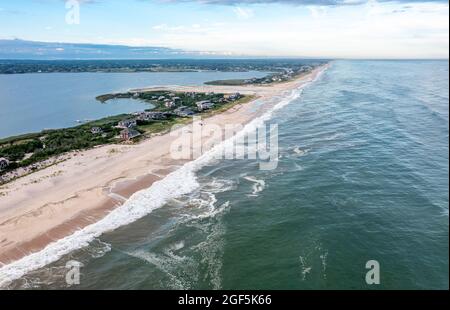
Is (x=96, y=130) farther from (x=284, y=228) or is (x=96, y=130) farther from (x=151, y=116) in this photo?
(x=284, y=228)

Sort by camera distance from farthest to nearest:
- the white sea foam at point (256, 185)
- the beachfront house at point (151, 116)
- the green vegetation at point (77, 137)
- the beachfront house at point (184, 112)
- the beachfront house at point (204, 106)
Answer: the beachfront house at point (204, 106) < the beachfront house at point (184, 112) < the beachfront house at point (151, 116) < the green vegetation at point (77, 137) < the white sea foam at point (256, 185)

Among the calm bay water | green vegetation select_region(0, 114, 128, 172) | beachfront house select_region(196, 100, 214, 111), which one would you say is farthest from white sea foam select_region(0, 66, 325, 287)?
the calm bay water

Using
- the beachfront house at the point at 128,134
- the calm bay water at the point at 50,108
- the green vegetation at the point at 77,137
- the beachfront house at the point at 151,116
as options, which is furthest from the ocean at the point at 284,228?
the calm bay water at the point at 50,108

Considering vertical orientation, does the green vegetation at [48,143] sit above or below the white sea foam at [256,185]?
above

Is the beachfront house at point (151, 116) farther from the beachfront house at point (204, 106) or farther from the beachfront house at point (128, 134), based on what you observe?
the beachfront house at point (128, 134)

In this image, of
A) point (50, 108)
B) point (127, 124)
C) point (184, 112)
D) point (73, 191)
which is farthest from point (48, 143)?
point (50, 108)

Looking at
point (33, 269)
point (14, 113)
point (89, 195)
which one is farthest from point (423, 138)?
point (14, 113)

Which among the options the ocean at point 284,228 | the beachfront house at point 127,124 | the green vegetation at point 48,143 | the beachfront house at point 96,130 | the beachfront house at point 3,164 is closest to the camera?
the ocean at point 284,228
